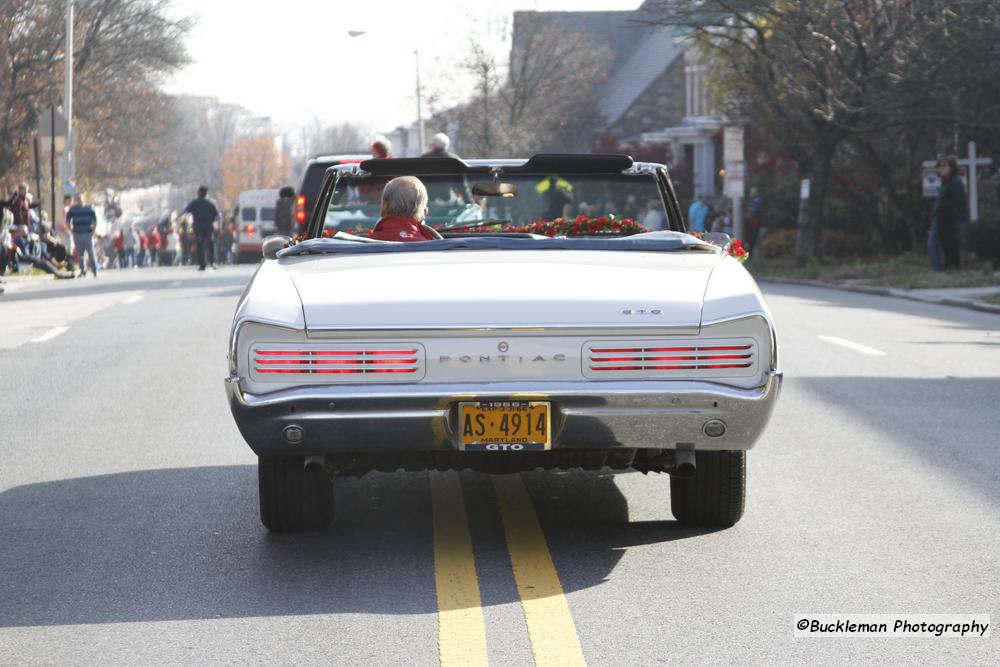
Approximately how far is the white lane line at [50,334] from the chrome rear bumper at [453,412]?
11309 millimetres

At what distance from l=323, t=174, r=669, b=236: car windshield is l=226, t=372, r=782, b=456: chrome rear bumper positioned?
2109mm

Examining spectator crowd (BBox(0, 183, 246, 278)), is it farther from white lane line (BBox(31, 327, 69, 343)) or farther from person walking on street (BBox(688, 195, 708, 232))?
person walking on street (BBox(688, 195, 708, 232))

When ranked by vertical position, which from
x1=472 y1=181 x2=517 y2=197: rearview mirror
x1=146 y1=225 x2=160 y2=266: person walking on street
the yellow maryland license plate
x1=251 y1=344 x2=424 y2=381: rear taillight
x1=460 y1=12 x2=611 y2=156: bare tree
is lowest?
x1=146 y1=225 x2=160 y2=266: person walking on street

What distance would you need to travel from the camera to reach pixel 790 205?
41.0 metres

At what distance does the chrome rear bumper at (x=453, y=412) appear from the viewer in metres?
5.68

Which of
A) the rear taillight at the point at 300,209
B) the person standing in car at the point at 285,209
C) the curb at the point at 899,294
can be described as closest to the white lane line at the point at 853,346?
the curb at the point at 899,294

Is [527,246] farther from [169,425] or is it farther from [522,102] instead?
[522,102]

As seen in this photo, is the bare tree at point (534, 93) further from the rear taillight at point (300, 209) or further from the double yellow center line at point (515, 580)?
the double yellow center line at point (515, 580)

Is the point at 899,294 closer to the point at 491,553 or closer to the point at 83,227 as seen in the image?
the point at 83,227

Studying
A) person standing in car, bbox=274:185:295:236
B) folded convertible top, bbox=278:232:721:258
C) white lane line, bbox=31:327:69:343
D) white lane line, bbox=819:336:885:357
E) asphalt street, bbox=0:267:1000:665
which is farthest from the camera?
person standing in car, bbox=274:185:295:236

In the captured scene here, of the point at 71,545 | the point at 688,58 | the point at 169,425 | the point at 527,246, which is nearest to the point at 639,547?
the point at 527,246

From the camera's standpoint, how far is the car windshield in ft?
25.9

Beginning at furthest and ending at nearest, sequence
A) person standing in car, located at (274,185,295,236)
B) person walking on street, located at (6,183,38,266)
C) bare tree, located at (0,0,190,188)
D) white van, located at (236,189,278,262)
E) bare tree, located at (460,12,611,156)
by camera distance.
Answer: bare tree, located at (460,12,611,156), white van, located at (236,189,278,262), bare tree, located at (0,0,190,188), person walking on street, located at (6,183,38,266), person standing in car, located at (274,185,295,236)

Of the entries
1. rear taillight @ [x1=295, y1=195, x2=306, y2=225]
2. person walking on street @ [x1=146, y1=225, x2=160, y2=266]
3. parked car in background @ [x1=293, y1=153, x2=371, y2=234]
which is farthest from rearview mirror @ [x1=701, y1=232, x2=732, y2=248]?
person walking on street @ [x1=146, y1=225, x2=160, y2=266]
